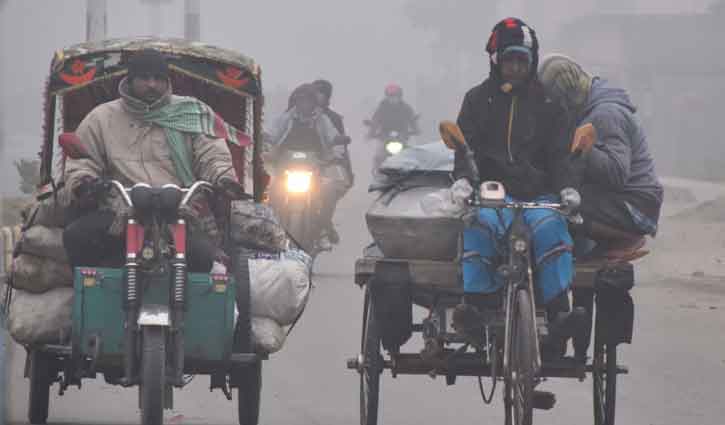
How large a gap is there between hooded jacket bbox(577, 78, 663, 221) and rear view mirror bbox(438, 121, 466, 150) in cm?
72

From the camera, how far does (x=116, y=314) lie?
764 centimetres

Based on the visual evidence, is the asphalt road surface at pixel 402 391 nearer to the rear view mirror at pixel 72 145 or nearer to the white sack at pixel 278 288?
the white sack at pixel 278 288

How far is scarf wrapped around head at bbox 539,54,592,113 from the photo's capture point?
8617 mm

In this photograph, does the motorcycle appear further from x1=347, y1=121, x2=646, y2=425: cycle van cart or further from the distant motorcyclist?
x1=347, y1=121, x2=646, y2=425: cycle van cart

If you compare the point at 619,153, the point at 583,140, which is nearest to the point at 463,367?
the point at 583,140

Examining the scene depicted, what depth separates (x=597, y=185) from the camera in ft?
27.9

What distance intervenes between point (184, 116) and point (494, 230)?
1680mm

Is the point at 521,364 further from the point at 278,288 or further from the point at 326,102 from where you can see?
the point at 326,102

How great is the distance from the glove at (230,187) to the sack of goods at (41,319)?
92 cm

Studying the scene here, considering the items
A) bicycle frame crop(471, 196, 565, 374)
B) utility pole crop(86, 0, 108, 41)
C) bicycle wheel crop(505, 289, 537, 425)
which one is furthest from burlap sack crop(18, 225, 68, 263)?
utility pole crop(86, 0, 108, 41)

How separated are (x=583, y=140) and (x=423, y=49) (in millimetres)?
123892

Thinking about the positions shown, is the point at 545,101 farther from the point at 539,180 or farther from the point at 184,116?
the point at 184,116

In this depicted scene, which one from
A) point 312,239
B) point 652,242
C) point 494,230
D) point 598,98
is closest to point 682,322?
point 312,239

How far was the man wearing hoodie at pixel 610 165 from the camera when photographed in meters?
8.38
